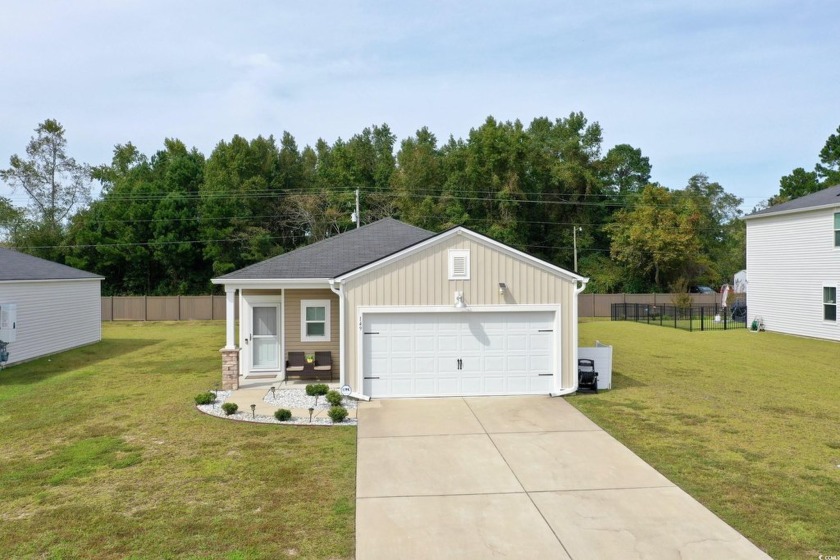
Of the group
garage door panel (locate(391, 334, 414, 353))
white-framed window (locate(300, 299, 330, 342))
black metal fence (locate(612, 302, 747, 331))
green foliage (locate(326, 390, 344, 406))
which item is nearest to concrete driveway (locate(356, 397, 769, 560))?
green foliage (locate(326, 390, 344, 406))

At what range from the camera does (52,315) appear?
21.5 metres

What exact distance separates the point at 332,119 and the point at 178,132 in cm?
1312

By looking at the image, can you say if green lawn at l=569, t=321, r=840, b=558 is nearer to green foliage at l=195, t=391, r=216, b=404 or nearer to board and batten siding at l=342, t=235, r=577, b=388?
board and batten siding at l=342, t=235, r=577, b=388

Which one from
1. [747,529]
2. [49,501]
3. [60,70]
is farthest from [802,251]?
[60,70]

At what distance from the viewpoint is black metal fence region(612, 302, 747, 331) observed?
98.2ft

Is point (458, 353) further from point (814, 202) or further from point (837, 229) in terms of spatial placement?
point (814, 202)

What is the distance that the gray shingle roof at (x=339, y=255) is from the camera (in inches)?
601

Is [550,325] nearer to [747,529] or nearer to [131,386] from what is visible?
[747,529]

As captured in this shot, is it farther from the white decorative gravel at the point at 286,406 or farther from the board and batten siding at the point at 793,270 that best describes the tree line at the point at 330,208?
the white decorative gravel at the point at 286,406

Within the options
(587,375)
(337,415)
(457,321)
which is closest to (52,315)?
(337,415)

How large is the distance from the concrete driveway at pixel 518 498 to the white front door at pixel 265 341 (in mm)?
5984

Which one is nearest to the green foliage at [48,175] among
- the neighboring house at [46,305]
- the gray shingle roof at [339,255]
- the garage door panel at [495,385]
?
the neighboring house at [46,305]

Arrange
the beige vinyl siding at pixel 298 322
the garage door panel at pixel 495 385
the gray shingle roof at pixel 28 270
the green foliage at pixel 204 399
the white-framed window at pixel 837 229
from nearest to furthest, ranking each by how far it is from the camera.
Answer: the green foliage at pixel 204 399, the garage door panel at pixel 495 385, the beige vinyl siding at pixel 298 322, the gray shingle roof at pixel 28 270, the white-framed window at pixel 837 229

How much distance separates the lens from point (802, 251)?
82.2ft
